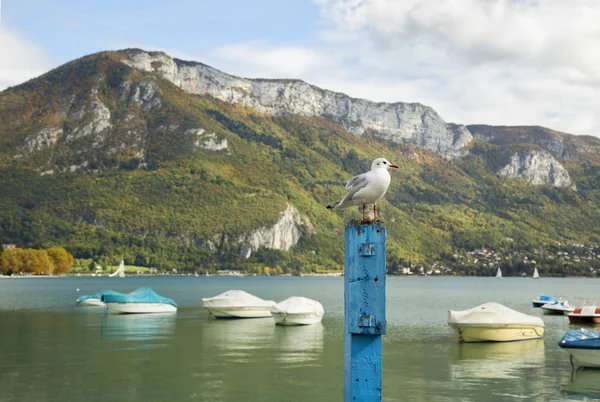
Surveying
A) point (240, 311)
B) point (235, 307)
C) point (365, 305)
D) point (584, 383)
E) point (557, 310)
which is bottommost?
point (584, 383)

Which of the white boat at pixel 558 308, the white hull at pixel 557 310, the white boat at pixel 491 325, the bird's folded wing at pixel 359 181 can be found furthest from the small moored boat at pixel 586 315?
the bird's folded wing at pixel 359 181

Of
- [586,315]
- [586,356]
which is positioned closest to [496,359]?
[586,356]

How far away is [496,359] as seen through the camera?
3177 cm

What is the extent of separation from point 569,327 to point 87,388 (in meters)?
35.9

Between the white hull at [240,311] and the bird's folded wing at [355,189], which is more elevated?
the bird's folded wing at [355,189]

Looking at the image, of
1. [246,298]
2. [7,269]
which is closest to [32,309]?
[246,298]

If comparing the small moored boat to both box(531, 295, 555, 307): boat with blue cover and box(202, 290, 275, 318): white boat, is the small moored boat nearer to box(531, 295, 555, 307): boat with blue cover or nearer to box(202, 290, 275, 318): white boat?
box(202, 290, 275, 318): white boat

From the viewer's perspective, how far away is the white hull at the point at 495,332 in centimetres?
3725

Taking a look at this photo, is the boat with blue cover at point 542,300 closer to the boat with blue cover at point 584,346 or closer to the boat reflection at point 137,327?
the boat reflection at point 137,327

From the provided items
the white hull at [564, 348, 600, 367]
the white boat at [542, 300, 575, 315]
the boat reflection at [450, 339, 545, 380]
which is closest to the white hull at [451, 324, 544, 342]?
the boat reflection at [450, 339, 545, 380]

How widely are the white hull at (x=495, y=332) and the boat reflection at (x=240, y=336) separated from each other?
375 inches

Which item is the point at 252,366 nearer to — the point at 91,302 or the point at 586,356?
the point at 586,356

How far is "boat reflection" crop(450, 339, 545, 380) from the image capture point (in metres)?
27.9

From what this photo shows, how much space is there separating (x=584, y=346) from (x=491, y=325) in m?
9.84
